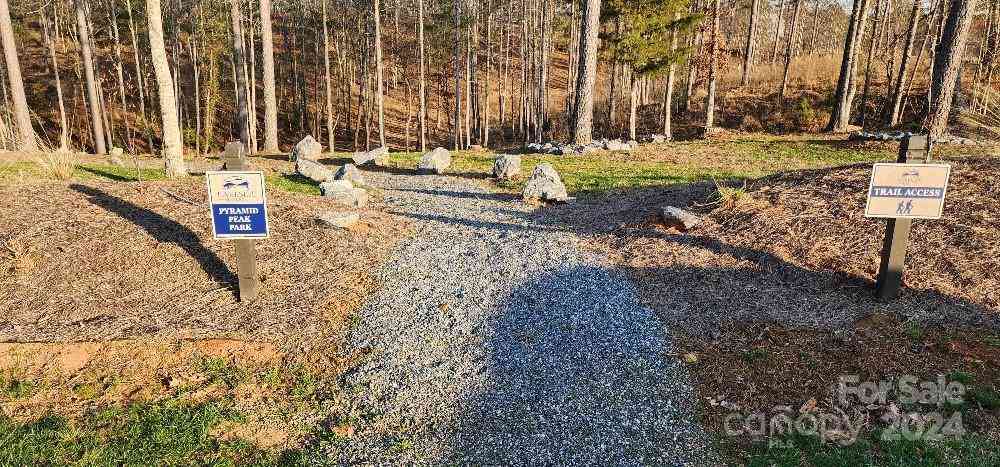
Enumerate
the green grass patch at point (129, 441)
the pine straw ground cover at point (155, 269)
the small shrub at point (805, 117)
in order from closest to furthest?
1. the green grass patch at point (129, 441)
2. the pine straw ground cover at point (155, 269)
3. the small shrub at point (805, 117)

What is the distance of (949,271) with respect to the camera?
609cm

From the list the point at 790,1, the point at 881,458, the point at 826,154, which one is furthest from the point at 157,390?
the point at 790,1

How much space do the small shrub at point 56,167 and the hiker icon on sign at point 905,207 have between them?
38.7 ft

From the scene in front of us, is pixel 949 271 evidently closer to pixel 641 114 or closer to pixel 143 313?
pixel 143 313

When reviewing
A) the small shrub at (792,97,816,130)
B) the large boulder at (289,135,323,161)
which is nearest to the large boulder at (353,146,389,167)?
the large boulder at (289,135,323,161)

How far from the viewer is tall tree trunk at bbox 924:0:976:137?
39.1 feet

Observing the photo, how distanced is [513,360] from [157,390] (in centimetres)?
298

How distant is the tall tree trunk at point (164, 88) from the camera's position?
9.23 metres

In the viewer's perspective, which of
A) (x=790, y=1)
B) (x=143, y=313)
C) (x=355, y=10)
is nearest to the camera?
(x=143, y=313)

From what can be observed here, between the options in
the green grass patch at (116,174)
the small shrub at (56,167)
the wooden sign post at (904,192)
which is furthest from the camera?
→ the green grass patch at (116,174)

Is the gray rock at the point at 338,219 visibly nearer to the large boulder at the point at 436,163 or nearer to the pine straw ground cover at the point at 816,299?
the pine straw ground cover at the point at 816,299

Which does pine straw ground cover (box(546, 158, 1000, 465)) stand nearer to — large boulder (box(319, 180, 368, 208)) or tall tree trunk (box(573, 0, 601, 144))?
large boulder (box(319, 180, 368, 208))

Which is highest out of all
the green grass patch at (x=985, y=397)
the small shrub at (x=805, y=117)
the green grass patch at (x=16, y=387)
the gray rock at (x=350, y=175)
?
the small shrub at (x=805, y=117)

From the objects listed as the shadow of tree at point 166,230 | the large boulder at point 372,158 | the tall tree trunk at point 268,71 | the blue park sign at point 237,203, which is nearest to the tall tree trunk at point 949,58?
the large boulder at point 372,158
